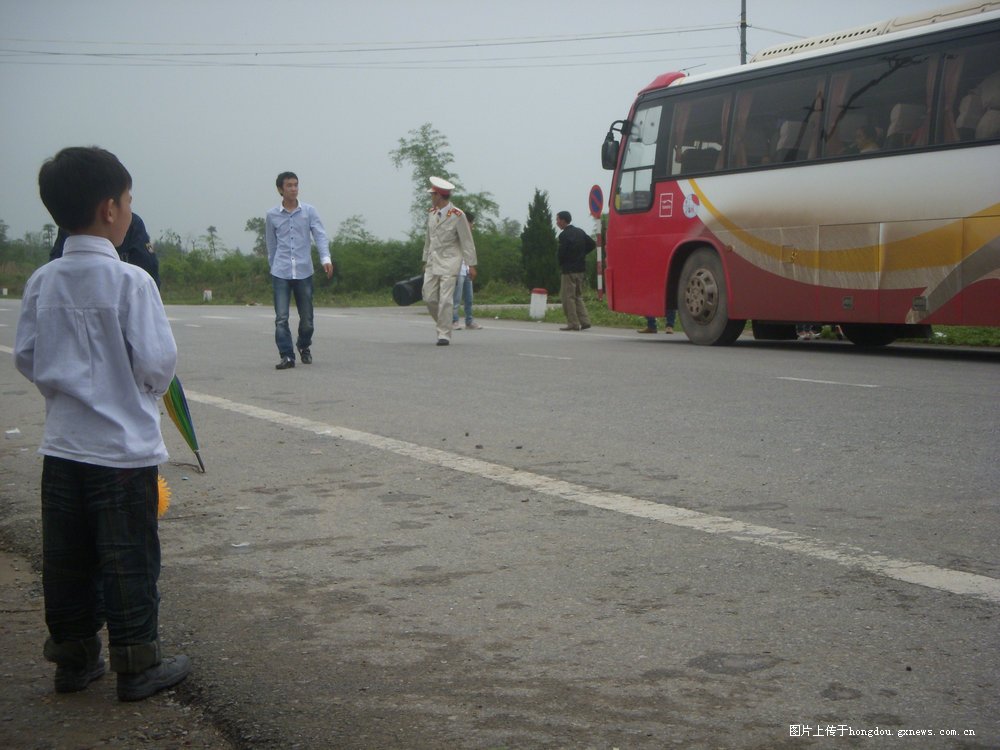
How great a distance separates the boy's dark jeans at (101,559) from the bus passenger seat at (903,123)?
11.8m

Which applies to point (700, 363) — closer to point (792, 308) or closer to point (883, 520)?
point (792, 308)

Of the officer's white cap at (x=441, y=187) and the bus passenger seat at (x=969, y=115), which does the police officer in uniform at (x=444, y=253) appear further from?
the bus passenger seat at (x=969, y=115)

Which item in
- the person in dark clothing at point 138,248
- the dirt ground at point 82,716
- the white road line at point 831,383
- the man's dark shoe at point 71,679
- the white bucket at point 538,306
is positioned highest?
the person in dark clothing at point 138,248

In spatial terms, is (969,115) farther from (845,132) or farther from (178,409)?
(178,409)

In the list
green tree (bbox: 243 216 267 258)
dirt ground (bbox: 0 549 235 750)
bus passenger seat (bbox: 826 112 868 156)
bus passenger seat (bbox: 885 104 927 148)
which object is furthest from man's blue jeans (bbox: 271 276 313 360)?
green tree (bbox: 243 216 267 258)

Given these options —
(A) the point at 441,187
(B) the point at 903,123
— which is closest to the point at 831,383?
(B) the point at 903,123

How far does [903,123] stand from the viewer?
1385 cm

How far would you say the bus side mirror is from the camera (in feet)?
59.3

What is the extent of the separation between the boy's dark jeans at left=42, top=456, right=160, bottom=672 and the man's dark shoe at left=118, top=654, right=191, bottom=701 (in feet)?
0.08

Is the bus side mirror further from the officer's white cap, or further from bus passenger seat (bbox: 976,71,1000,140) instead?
bus passenger seat (bbox: 976,71,1000,140)

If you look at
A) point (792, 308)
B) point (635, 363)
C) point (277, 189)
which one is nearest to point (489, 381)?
point (635, 363)

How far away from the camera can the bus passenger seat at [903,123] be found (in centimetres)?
1369

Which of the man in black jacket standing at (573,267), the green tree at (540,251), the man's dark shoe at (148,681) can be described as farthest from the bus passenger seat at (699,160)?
the green tree at (540,251)

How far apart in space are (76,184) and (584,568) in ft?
7.20
